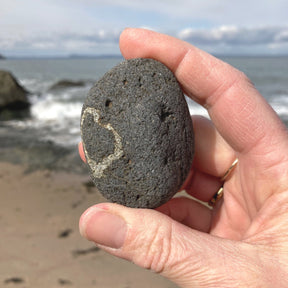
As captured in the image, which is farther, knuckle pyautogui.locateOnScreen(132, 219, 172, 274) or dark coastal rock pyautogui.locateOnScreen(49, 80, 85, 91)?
dark coastal rock pyautogui.locateOnScreen(49, 80, 85, 91)

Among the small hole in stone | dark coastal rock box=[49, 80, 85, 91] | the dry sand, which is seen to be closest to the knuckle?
the small hole in stone

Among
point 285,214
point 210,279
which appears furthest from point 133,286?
point 285,214

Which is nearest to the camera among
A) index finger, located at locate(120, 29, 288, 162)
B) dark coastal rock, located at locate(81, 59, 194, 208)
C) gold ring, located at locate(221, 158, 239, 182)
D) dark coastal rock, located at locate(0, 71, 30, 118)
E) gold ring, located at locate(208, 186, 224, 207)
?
dark coastal rock, located at locate(81, 59, 194, 208)

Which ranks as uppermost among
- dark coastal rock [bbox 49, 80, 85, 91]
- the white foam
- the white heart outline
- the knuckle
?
the white heart outline

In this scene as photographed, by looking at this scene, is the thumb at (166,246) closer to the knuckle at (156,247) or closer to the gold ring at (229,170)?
the knuckle at (156,247)

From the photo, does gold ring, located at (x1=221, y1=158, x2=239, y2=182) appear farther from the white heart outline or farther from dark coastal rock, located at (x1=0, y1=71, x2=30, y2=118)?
dark coastal rock, located at (x1=0, y1=71, x2=30, y2=118)

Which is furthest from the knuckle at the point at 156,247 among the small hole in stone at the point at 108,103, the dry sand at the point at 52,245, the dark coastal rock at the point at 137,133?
the dry sand at the point at 52,245

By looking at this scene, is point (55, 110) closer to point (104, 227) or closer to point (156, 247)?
point (104, 227)
